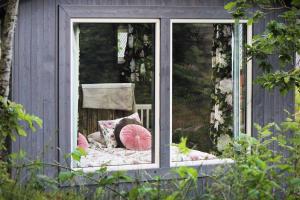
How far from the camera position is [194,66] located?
26.1ft

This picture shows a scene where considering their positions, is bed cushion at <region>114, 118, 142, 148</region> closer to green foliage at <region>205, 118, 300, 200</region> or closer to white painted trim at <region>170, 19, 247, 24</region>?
white painted trim at <region>170, 19, 247, 24</region>

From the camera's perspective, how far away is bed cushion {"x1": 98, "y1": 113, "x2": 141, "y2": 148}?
25.3ft

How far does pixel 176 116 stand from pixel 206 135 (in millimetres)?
481

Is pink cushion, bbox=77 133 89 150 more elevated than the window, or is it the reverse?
the window

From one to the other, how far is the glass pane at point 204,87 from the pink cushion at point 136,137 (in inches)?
12.1

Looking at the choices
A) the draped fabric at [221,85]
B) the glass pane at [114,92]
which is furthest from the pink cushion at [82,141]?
the draped fabric at [221,85]

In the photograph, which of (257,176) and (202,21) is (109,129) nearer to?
(202,21)

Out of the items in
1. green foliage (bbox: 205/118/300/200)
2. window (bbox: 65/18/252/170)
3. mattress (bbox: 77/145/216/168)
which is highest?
window (bbox: 65/18/252/170)

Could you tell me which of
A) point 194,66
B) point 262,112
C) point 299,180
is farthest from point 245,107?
point 299,180

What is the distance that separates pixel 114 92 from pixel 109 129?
1.41 ft

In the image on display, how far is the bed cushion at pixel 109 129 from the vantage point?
25.3 ft

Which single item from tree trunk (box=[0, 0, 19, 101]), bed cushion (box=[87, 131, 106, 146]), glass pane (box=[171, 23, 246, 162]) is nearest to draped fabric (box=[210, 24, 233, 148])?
glass pane (box=[171, 23, 246, 162])

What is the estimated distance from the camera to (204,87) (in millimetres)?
8117

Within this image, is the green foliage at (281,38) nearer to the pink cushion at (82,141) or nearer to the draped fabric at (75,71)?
the draped fabric at (75,71)
